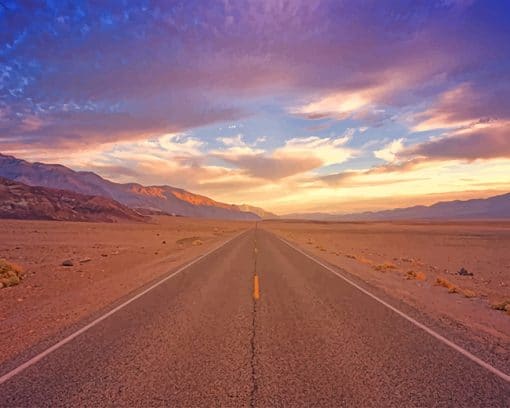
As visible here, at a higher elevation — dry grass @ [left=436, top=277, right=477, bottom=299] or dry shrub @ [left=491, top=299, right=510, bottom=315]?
dry shrub @ [left=491, top=299, right=510, bottom=315]

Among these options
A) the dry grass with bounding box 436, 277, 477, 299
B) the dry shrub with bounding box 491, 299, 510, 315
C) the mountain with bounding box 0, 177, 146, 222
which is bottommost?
the dry grass with bounding box 436, 277, 477, 299

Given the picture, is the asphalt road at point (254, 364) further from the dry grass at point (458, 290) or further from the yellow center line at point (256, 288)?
the dry grass at point (458, 290)

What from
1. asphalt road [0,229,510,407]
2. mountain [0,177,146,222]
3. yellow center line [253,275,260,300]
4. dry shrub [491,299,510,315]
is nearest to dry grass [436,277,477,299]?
dry shrub [491,299,510,315]

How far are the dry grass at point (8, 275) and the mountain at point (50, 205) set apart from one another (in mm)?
66973

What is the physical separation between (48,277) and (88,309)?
295 inches

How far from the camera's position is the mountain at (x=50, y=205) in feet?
246

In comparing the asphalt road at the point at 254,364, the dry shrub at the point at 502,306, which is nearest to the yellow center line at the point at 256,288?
the asphalt road at the point at 254,364

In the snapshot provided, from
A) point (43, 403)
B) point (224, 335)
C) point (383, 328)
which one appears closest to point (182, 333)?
point (224, 335)

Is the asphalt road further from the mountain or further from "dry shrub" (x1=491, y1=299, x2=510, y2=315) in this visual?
the mountain

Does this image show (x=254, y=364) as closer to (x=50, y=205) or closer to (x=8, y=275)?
(x=8, y=275)

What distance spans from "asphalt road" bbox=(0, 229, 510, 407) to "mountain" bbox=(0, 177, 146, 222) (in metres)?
77.5

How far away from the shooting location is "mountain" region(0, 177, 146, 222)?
74875mm

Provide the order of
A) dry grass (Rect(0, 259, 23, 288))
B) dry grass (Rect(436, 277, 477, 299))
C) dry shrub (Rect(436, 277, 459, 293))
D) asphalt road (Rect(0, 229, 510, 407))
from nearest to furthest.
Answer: asphalt road (Rect(0, 229, 510, 407)) < dry grass (Rect(436, 277, 477, 299)) < dry shrub (Rect(436, 277, 459, 293)) < dry grass (Rect(0, 259, 23, 288))

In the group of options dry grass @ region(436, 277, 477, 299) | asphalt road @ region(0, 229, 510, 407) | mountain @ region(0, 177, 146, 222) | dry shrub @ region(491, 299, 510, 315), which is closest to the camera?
asphalt road @ region(0, 229, 510, 407)
